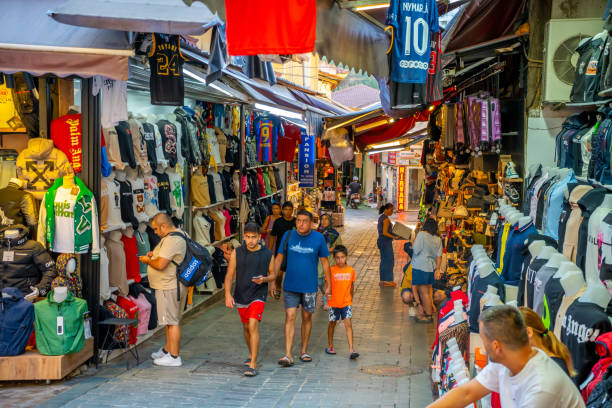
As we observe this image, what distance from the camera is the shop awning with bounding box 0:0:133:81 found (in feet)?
23.4

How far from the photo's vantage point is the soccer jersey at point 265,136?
53.2 feet

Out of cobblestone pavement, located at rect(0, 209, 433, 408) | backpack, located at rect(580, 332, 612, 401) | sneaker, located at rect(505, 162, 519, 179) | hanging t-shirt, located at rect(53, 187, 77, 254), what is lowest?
cobblestone pavement, located at rect(0, 209, 433, 408)

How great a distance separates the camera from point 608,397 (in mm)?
3234

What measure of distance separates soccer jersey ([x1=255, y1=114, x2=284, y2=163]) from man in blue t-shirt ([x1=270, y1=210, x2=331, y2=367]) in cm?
739

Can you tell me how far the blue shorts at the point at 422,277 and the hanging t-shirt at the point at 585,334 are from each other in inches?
281

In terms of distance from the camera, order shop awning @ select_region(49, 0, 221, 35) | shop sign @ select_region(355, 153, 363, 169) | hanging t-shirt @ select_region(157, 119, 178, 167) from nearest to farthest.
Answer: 1. shop awning @ select_region(49, 0, 221, 35)
2. hanging t-shirt @ select_region(157, 119, 178, 167)
3. shop sign @ select_region(355, 153, 363, 169)

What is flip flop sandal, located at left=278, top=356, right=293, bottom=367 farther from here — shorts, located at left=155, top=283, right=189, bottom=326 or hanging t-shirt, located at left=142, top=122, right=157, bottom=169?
hanging t-shirt, located at left=142, top=122, right=157, bottom=169

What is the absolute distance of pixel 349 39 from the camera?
8.12 m

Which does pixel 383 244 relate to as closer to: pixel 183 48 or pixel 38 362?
pixel 183 48

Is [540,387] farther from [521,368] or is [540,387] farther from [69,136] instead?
[69,136]

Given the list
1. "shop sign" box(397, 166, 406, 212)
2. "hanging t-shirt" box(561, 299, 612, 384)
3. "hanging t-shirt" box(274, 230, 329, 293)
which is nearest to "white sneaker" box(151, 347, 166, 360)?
"hanging t-shirt" box(274, 230, 329, 293)

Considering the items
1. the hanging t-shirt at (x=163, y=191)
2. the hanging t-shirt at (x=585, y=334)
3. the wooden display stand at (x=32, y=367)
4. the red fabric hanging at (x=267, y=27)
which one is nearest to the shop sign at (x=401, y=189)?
the hanging t-shirt at (x=163, y=191)

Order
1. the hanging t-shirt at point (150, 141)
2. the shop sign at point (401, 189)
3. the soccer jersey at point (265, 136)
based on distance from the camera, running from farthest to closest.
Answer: the shop sign at point (401, 189) < the soccer jersey at point (265, 136) < the hanging t-shirt at point (150, 141)

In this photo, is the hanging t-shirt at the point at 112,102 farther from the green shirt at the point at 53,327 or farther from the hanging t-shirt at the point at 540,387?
the hanging t-shirt at the point at 540,387
